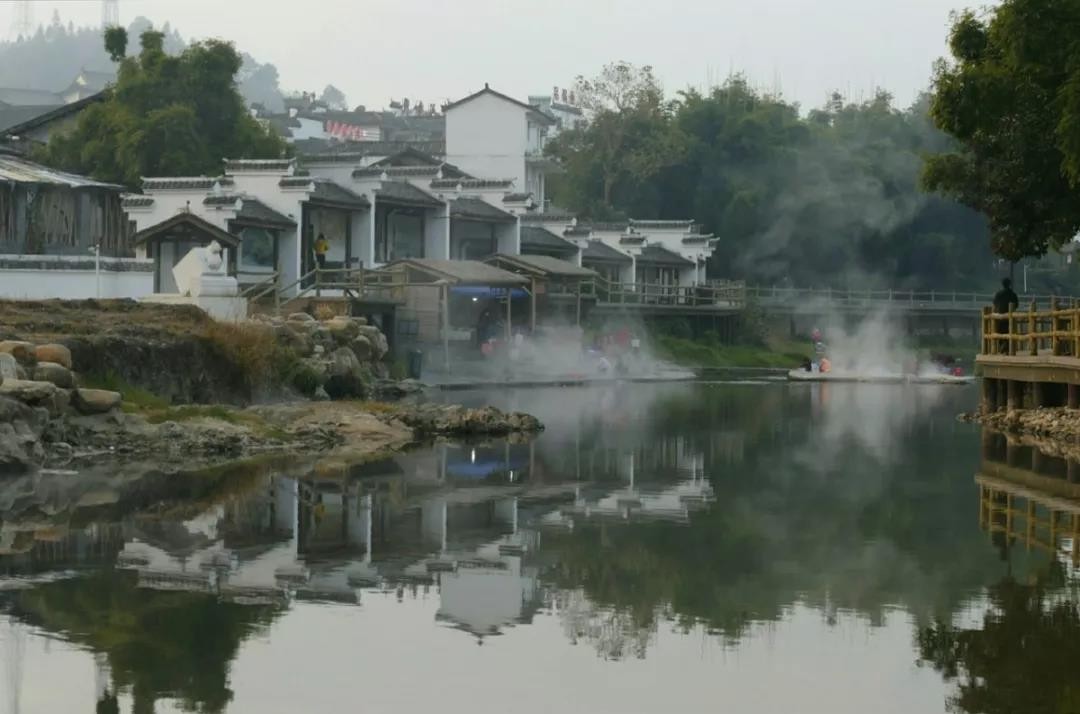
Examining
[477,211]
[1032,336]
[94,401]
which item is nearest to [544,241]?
[477,211]

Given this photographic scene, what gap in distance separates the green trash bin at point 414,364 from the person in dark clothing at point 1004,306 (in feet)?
58.2

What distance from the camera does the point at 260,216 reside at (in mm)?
56531

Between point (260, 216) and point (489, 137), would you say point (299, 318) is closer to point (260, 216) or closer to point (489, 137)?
point (260, 216)

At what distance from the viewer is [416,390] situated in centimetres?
4753

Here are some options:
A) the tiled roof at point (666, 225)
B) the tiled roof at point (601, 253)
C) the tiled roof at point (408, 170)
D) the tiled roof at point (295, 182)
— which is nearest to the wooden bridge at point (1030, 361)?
the tiled roof at point (295, 182)

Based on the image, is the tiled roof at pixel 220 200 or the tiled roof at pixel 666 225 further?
the tiled roof at pixel 666 225

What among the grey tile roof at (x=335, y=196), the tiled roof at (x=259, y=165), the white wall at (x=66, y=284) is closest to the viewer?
the white wall at (x=66, y=284)

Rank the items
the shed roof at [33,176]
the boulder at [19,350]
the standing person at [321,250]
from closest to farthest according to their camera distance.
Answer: the boulder at [19,350] → the shed roof at [33,176] → the standing person at [321,250]

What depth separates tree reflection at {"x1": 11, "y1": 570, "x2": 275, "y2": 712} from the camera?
11117 millimetres

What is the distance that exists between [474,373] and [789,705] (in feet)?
149

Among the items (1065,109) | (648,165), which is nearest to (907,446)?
(1065,109)

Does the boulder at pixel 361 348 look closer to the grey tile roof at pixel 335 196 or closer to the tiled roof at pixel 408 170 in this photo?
the grey tile roof at pixel 335 196

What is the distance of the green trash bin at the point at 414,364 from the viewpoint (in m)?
51.6

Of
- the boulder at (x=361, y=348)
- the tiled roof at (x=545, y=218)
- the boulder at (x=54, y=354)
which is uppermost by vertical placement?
the tiled roof at (x=545, y=218)
